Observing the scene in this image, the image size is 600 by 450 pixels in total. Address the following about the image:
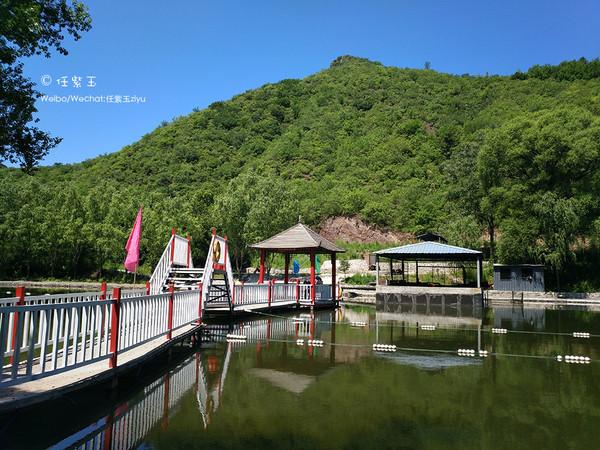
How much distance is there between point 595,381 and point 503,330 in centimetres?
622

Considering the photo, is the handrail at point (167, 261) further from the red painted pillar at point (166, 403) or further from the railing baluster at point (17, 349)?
the railing baluster at point (17, 349)

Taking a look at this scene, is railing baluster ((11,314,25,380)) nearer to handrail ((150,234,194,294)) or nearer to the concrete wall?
handrail ((150,234,194,294))

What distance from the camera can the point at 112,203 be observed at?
38.3 metres

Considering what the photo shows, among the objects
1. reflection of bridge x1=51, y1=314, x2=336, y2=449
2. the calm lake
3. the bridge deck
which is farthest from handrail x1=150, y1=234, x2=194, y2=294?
the bridge deck

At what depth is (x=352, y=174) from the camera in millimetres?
60625

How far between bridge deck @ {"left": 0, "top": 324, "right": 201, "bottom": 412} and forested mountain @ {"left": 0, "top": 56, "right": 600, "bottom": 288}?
26.4m

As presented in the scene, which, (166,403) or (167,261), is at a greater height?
(167,261)

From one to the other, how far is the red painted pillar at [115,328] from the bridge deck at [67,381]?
100 mm

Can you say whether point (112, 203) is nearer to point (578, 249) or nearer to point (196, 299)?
point (196, 299)

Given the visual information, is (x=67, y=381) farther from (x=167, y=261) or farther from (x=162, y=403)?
(x=167, y=261)

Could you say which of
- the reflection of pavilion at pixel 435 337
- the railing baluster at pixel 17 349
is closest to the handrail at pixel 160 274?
the reflection of pavilion at pixel 435 337

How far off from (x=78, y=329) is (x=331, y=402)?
3.10 metres

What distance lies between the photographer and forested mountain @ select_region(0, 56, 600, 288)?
28.8 metres

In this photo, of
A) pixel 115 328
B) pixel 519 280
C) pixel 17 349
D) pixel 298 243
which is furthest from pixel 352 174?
pixel 17 349
